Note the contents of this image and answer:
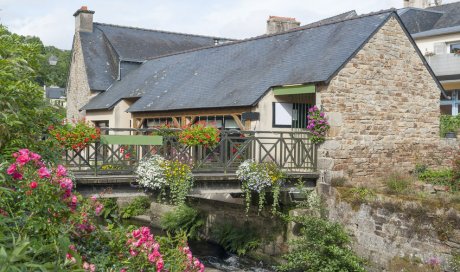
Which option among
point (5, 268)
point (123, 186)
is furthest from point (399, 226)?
point (5, 268)

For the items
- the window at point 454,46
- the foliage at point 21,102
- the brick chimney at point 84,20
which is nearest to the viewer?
the foliage at point 21,102

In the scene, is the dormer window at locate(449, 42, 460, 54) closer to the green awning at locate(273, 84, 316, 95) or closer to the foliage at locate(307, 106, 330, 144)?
the green awning at locate(273, 84, 316, 95)

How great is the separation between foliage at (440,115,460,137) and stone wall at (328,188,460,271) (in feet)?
25.3

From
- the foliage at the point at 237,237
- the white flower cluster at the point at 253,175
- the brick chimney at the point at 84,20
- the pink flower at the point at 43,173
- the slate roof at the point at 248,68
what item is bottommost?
the foliage at the point at 237,237

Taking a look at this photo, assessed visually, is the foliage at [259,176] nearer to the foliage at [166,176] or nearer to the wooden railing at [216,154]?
the wooden railing at [216,154]

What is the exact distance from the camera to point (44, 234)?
16.2 feet

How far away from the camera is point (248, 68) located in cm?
1845

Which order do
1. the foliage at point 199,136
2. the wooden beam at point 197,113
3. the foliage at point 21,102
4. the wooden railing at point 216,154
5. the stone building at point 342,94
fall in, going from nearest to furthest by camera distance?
the foliage at point 21,102, the wooden railing at point 216,154, the foliage at point 199,136, the stone building at point 342,94, the wooden beam at point 197,113

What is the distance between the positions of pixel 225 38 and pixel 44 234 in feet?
102

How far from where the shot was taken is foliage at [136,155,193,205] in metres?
12.3

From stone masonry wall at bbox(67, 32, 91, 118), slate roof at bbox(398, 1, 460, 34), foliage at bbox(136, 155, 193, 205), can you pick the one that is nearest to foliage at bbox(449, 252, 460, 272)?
foliage at bbox(136, 155, 193, 205)

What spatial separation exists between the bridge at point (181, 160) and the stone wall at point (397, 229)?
1504 millimetres

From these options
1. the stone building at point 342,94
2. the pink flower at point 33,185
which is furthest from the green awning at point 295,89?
the pink flower at point 33,185

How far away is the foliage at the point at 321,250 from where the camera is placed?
1262 cm
